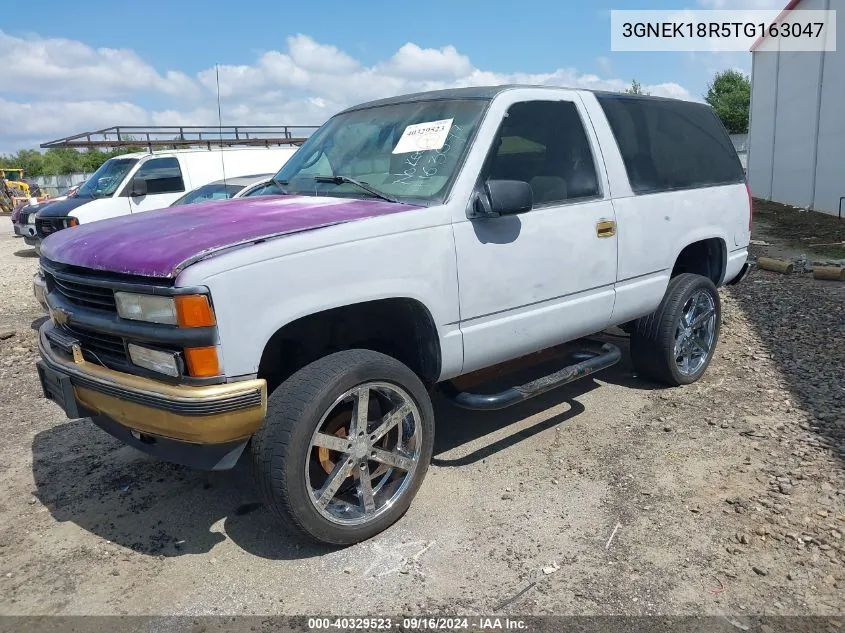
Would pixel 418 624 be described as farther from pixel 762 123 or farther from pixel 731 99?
pixel 731 99

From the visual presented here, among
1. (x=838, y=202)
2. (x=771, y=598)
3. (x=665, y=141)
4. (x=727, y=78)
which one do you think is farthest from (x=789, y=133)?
(x=727, y=78)

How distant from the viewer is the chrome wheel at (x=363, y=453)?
3131 mm

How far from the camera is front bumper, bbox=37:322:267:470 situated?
2.70 metres

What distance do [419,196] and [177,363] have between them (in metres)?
1.45

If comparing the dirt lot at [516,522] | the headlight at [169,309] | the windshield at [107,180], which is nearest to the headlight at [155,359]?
the headlight at [169,309]

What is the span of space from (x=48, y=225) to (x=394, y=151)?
33.6 ft

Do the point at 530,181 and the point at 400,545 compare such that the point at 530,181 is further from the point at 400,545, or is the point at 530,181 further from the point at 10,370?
the point at 10,370

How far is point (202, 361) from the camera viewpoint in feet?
8.82

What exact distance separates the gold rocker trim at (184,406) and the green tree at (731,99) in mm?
57397

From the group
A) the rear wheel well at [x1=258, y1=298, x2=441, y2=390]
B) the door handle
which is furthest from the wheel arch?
the rear wheel well at [x1=258, y1=298, x2=441, y2=390]

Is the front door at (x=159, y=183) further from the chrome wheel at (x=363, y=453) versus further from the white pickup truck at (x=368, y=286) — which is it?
the chrome wheel at (x=363, y=453)

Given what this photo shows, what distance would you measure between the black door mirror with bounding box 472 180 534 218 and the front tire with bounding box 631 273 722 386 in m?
1.91

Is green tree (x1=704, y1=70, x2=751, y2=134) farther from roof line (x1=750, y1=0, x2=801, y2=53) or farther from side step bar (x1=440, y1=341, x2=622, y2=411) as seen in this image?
side step bar (x1=440, y1=341, x2=622, y2=411)

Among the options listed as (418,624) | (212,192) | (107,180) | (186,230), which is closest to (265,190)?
(186,230)
